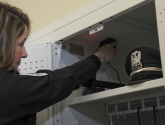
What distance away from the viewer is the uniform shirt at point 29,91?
733mm

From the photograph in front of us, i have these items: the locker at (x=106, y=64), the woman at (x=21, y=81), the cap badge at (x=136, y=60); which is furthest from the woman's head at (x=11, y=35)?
the cap badge at (x=136, y=60)

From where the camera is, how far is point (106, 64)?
1.15m

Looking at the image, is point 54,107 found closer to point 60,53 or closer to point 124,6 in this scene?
point 60,53

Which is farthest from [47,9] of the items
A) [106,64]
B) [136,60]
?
[136,60]

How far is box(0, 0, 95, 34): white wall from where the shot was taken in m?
1.83

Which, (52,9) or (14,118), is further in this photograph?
(52,9)

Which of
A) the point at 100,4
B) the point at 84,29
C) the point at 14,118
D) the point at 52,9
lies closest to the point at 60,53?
the point at 84,29

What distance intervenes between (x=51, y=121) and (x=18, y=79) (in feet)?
0.95

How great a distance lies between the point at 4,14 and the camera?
2.71 feet

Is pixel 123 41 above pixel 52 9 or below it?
below

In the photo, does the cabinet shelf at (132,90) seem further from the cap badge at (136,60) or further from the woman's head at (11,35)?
the woman's head at (11,35)

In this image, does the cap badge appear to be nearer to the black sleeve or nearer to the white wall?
the black sleeve

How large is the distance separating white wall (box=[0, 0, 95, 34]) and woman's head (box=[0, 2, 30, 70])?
3.05 feet

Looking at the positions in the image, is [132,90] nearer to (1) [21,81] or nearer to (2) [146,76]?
(2) [146,76]
